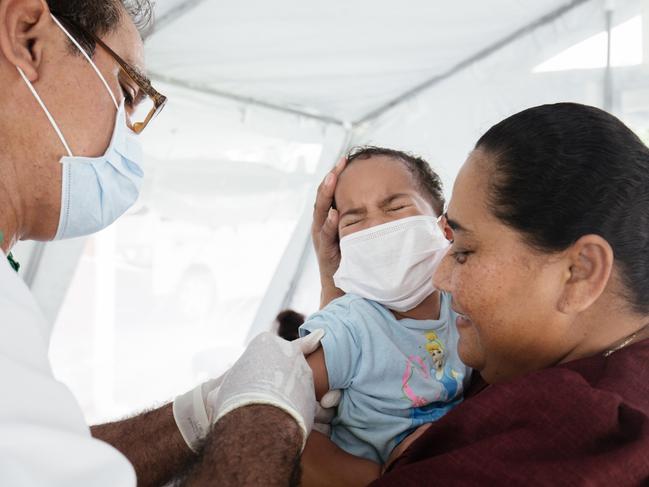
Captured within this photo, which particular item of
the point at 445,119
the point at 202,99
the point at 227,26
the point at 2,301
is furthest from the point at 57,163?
the point at 445,119

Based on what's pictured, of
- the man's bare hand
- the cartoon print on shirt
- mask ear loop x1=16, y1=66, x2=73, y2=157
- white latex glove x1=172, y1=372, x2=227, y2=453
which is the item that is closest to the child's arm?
the cartoon print on shirt

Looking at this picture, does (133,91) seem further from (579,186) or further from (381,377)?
(579,186)

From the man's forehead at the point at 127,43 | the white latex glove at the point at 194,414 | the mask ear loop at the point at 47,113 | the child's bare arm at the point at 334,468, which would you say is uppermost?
the man's forehead at the point at 127,43

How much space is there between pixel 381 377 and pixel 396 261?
39 cm

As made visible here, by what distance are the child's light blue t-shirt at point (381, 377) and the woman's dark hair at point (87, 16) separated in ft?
3.18

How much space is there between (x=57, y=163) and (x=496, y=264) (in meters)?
1.05

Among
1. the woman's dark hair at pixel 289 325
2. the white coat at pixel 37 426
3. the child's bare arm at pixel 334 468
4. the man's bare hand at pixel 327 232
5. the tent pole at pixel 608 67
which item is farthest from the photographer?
the tent pole at pixel 608 67

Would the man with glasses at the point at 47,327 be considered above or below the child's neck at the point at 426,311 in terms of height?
above

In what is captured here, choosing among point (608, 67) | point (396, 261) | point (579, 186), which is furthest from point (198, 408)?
point (608, 67)

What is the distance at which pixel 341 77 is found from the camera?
14.6ft

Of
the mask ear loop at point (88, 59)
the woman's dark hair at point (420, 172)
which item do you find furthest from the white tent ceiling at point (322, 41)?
the mask ear loop at point (88, 59)

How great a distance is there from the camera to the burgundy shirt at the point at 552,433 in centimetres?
112

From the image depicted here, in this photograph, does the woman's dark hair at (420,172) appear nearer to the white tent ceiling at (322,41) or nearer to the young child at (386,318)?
the young child at (386,318)

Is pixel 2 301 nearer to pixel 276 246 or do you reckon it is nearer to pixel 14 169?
pixel 14 169
